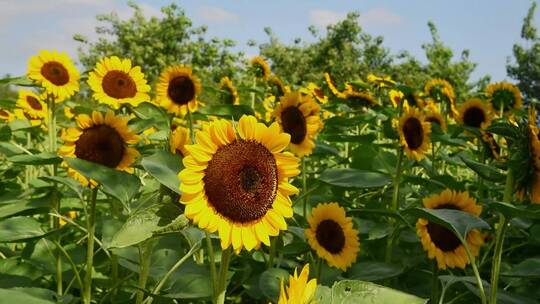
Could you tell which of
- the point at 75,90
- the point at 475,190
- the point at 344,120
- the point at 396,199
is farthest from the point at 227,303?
the point at 475,190

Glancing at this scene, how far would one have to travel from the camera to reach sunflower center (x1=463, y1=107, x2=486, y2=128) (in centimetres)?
352

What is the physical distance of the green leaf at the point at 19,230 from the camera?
1720 millimetres

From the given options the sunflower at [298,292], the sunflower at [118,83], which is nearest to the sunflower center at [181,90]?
the sunflower at [118,83]

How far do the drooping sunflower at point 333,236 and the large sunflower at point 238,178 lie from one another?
33.1 inches

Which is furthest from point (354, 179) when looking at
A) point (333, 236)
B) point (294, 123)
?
point (294, 123)

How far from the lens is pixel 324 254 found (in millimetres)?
2045

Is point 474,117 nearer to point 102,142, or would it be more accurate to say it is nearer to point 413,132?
point 413,132

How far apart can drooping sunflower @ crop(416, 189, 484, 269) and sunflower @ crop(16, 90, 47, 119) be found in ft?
7.58

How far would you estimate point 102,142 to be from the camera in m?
1.98

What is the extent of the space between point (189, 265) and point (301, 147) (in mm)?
724

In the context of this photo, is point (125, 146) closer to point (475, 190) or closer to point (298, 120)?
point (298, 120)

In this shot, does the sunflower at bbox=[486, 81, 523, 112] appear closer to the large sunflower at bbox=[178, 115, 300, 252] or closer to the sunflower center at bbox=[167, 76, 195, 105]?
the sunflower center at bbox=[167, 76, 195, 105]

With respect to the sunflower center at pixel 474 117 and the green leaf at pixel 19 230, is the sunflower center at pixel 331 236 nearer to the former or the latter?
the green leaf at pixel 19 230

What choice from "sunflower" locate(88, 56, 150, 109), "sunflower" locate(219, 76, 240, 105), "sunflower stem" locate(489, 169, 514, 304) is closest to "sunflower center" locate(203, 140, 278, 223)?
"sunflower stem" locate(489, 169, 514, 304)
